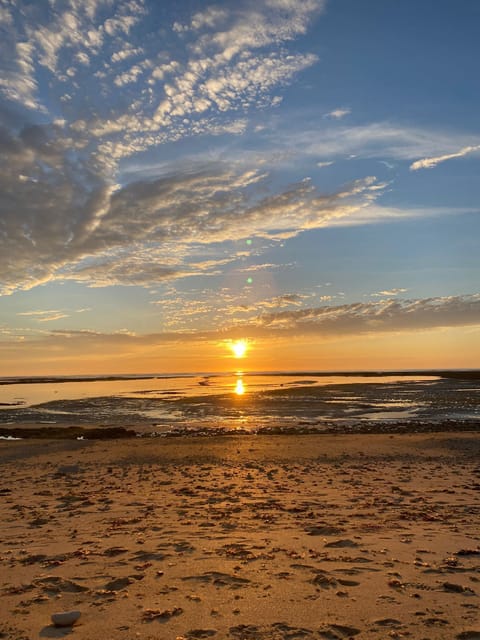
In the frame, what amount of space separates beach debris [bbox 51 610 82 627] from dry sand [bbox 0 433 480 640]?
8cm

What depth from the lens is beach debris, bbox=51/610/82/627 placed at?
5.21m

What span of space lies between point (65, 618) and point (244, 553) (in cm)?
300

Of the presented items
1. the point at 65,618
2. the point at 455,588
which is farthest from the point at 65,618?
the point at 455,588

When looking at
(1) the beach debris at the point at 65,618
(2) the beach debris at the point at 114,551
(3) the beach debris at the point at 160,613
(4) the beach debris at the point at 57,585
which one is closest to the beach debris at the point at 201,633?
(3) the beach debris at the point at 160,613

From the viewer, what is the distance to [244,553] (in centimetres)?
745

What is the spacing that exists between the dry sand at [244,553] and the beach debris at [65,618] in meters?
0.08

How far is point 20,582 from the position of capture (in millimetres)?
6492

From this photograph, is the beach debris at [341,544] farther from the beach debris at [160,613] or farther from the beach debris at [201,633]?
the beach debris at [201,633]

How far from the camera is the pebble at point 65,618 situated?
17.1 ft

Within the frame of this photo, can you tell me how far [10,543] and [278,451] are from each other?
44.4ft

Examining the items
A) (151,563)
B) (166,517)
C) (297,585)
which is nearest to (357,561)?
(297,585)

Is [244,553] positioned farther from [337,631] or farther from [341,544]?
[337,631]

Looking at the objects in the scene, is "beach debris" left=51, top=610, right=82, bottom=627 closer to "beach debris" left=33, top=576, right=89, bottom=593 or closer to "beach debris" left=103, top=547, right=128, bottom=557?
"beach debris" left=33, top=576, right=89, bottom=593

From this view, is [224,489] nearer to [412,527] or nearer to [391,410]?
[412,527]
